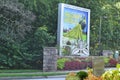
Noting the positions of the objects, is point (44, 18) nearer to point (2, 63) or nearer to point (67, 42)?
point (67, 42)

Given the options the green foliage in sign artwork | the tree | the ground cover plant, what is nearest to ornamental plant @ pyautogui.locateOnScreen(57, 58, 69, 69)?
the ground cover plant

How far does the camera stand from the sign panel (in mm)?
30516

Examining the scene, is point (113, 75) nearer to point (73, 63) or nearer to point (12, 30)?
point (12, 30)

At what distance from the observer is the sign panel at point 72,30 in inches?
1201

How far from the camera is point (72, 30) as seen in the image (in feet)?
105

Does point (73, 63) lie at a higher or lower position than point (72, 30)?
lower

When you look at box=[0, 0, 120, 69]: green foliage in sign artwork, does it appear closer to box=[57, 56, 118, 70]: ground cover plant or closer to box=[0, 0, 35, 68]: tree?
box=[0, 0, 35, 68]: tree

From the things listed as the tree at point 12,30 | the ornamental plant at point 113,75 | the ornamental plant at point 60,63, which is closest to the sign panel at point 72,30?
the ornamental plant at point 60,63

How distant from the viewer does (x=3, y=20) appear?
91.3 ft

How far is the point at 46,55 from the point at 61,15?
4.60m

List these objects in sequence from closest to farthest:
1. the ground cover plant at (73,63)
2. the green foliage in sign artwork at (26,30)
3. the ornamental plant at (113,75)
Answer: the ornamental plant at (113,75)
the green foliage in sign artwork at (26,30)
the ground cover plant at (73,63)

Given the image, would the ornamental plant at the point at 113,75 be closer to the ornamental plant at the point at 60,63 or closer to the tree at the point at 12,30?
the tree at the point at 12,30

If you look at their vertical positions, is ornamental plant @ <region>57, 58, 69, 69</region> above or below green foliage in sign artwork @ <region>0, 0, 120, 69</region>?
below

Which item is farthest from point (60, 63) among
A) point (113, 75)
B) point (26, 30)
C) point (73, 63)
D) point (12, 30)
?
point (113, 75)
